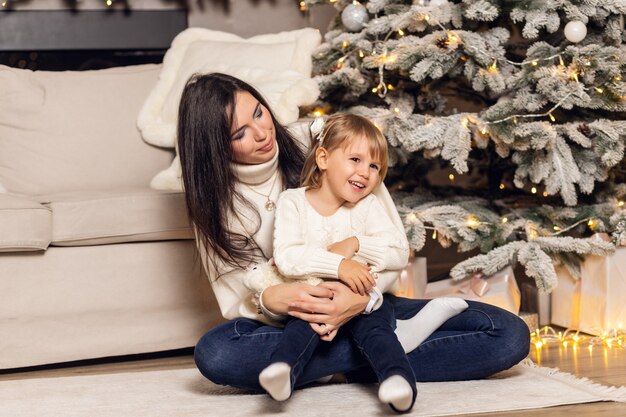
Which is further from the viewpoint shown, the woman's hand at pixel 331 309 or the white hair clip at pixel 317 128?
the white hair clip at pixel 317 128

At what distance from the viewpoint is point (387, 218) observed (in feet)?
6.20

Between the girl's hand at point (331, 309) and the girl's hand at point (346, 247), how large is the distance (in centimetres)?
6

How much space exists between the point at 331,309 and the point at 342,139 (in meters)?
0.36

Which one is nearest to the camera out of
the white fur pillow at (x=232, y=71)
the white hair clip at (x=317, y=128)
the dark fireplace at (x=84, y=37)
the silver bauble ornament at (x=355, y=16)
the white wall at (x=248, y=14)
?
the white hair clip at (x=317, y=128)

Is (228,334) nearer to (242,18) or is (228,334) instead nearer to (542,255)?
(542,255)

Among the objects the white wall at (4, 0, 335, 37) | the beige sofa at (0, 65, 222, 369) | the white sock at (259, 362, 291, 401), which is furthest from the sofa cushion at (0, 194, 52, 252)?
the white wall at (4, 0, 335, 37)

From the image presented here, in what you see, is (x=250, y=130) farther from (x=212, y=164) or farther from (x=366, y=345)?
(x=366, y=345)

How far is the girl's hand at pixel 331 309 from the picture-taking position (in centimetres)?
173

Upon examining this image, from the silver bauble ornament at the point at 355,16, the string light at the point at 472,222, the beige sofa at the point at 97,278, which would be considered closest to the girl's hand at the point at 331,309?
the beige sofa at the point at 97,278

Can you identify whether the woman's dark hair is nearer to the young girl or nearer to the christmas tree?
the young girl

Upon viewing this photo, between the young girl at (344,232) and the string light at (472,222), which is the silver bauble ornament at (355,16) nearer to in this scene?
the string light at (472,222)

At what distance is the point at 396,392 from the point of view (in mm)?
1541

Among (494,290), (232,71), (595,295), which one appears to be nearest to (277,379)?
(494,290)

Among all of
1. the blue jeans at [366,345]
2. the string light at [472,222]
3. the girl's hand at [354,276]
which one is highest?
the girl's hand at [354,276]
